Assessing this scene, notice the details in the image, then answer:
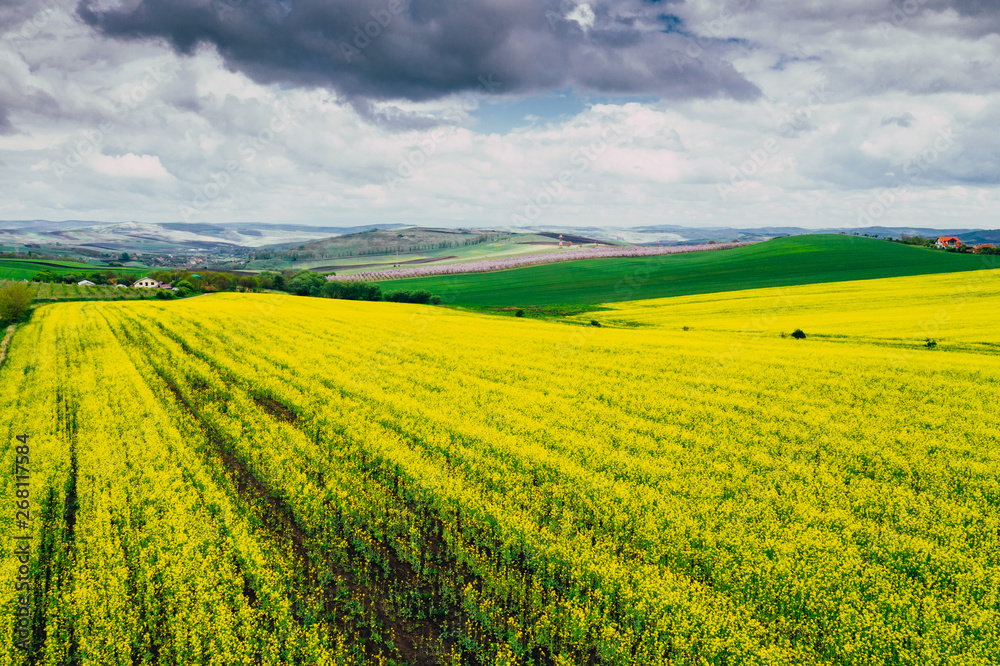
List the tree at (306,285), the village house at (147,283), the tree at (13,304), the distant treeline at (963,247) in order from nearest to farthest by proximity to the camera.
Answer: the tree at (13,304), the distant treeline at (963,247), the tree at (306,285), the village house at (147,283)

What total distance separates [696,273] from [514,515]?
92911 mm

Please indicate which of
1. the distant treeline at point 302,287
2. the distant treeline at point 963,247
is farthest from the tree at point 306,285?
the distant treeline at point 963,247

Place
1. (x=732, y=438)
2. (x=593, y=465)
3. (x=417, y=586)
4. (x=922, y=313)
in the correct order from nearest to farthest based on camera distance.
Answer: (x=417, y=586) < (x=593, y=465) < (x=732, y=438) < (x=922, y=313)

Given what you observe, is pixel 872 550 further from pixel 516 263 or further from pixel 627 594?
pixel 516 263

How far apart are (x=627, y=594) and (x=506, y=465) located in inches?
231

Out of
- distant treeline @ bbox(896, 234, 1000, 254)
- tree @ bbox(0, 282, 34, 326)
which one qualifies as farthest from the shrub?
distant treeline @ bbox(896, 234, 1000, 254)

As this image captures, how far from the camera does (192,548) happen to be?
10.6 metres

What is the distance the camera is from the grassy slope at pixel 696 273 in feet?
257

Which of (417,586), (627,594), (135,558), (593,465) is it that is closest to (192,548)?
(135,558)

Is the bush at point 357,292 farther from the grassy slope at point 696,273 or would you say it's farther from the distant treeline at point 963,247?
the distant treeline at point 963,247

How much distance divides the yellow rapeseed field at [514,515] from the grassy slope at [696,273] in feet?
186

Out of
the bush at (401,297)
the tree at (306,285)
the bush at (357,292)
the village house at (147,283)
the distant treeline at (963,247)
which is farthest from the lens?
the village house at (147,283)

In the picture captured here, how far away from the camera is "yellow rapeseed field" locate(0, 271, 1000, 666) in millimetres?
8523

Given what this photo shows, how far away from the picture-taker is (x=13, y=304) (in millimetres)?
50375
